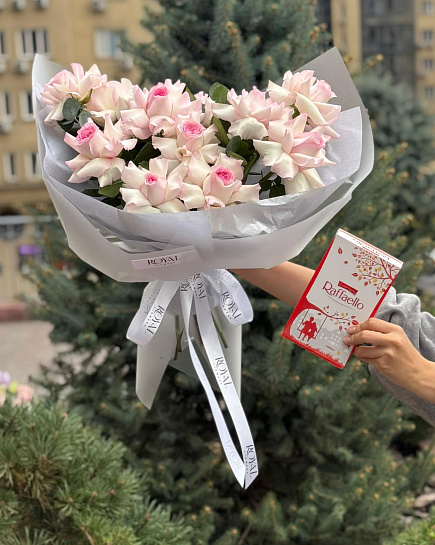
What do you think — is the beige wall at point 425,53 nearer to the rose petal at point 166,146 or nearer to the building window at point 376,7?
the building window at point 376,7

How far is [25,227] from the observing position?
30.3ft

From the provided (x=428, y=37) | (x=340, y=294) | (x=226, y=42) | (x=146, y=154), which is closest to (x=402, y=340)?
(x=340, y=294)

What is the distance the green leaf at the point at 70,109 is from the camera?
4.82 ft

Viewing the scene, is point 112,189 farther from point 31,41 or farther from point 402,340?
point 31,41

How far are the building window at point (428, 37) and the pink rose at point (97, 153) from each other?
2394 cm

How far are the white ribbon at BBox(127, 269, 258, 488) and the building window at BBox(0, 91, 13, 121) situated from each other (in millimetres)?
20693

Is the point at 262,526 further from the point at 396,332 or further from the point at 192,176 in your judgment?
the point at 192,176

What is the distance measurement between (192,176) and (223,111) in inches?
6.0

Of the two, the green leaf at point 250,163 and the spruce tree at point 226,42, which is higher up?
the green leaf at point 250,163

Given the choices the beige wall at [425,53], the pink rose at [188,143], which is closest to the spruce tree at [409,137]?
the pink rose at [188,143]

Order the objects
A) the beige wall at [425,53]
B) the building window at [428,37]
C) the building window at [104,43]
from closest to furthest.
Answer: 1. the building window at [104,43]
2. the beige wall at [425,53]
3. the building window at [428,37]

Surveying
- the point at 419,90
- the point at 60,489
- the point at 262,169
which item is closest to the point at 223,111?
the point at 262,169

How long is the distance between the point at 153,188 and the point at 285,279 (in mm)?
405

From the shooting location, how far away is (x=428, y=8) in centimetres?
2436
